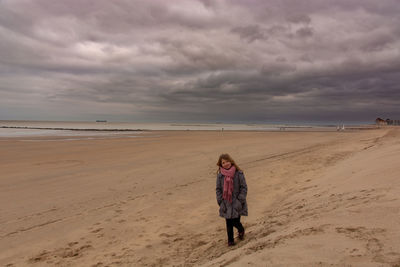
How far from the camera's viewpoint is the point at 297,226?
4.85 m

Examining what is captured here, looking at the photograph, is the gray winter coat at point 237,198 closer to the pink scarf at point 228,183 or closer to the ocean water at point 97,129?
the pink scarf at point 228,183

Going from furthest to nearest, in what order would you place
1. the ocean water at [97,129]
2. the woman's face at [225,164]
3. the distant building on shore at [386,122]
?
the distant building on shore at [386,122] → the ocean water at [97,129] → the woman's face at [225,164]

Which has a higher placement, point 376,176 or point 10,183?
point 376,176

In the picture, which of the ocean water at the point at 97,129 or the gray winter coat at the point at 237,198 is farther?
the ocean water at the point at 97,129

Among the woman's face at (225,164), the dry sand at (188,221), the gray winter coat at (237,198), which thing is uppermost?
the woman's face at (225,164)

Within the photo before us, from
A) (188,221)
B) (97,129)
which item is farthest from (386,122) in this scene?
(188,221)

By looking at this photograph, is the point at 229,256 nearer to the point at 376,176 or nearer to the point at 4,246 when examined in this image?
the point at 4,246

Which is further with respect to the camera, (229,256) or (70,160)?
(70,160)

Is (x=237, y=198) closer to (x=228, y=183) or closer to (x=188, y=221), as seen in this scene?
(x=228, y=183)

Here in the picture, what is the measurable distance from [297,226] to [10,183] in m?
11.0

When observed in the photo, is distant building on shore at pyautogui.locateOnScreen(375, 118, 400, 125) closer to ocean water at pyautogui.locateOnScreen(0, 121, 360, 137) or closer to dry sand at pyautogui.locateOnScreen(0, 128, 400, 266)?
ocean water at pyautogui.locateOnScreen(0, 121, 360, 137)

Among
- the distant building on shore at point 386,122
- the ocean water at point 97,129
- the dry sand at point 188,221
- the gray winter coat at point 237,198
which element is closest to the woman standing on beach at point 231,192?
the gray winter coat at point 237,198

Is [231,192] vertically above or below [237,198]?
above

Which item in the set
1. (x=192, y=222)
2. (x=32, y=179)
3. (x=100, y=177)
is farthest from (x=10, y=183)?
(x=192, y=222)
